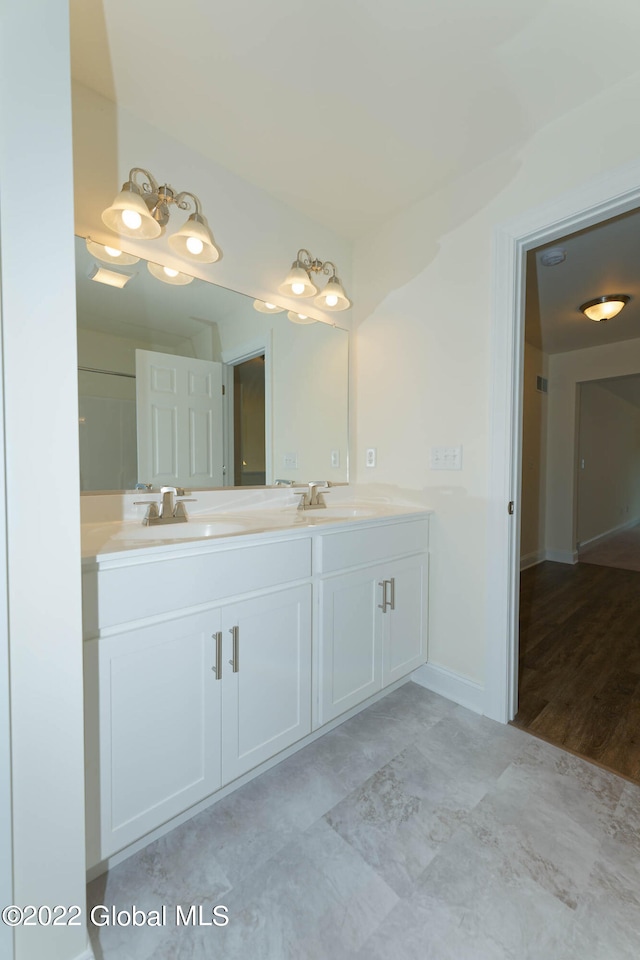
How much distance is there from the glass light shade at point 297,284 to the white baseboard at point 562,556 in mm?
4091

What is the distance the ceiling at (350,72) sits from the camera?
3.85 ft

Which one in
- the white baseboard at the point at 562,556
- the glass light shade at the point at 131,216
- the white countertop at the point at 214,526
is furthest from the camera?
the white baseboard at the point at 562,556

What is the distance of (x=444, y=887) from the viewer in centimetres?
105

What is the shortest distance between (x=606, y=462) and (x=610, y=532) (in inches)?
43.4

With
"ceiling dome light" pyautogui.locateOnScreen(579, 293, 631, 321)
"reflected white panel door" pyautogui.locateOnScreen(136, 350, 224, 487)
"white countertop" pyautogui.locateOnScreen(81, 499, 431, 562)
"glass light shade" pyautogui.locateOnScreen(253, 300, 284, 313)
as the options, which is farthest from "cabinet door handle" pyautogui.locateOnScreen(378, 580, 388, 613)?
"ceiling dome light" pyautogui.locateOnScreen(579, 293, 631, 321)

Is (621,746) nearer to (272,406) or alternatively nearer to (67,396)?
(272,406)

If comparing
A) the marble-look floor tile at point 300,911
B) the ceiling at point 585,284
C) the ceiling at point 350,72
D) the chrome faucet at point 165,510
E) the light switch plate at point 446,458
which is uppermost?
the ceiling at point 350,72

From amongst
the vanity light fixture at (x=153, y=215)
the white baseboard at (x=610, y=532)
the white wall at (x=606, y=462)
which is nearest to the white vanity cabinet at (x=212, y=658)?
the vanity light fixture at (x=153, y=215)

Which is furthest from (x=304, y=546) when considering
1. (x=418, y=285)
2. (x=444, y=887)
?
(x=418, y=285)

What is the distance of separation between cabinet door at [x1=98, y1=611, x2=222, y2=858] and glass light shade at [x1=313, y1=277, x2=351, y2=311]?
1686mm

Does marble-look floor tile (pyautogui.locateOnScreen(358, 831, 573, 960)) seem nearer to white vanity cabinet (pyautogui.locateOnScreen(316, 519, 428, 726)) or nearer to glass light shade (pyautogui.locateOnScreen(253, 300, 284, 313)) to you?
white vanity cabinet (pyautogui.locateOnScreen(316, 519, 428, 726))

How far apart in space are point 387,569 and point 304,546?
50 cm

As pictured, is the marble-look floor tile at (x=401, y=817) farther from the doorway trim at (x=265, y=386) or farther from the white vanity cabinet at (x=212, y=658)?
the doorway trim at (x=265, y=386)

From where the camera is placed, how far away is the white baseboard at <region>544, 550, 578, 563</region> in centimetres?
443
